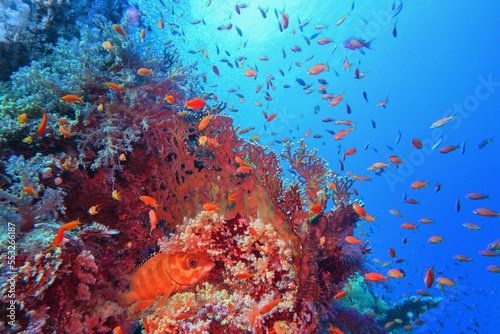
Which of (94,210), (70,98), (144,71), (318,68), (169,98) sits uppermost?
(318,68)

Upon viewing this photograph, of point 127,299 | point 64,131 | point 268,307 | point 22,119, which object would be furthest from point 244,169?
point 22,119

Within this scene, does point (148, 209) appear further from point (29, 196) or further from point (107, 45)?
point (107, 45)

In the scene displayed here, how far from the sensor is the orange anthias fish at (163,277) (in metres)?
3.11

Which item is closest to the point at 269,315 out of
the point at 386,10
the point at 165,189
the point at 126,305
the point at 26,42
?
the point at 126,305

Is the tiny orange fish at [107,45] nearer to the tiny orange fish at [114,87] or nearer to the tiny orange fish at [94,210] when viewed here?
the tiny orange fish at [114,87]

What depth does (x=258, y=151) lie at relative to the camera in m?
4.25

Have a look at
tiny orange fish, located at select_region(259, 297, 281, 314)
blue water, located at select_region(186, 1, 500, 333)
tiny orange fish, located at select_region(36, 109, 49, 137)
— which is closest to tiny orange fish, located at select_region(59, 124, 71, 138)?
tiny orange fish, located at select_region(36, 109, 49, 137)

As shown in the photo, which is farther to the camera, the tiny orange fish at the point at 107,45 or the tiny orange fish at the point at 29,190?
the tiny orange fish at the point at 107,45

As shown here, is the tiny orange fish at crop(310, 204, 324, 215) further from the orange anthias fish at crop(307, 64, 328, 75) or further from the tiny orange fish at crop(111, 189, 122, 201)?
the orange anthias fish at crop(307, 64, 328, 75)

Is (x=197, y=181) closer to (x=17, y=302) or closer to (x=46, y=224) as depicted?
(x=46, y=224)

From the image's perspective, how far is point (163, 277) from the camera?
312cm

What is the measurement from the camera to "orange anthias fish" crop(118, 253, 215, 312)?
3.11 meters

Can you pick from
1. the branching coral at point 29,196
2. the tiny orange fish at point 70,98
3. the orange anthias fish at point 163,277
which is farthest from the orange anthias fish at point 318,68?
the branching coral at point 29,196

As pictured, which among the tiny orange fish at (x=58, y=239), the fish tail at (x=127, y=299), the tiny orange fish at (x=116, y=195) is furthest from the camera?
the tiny orange fish at (x=116, y=195)
